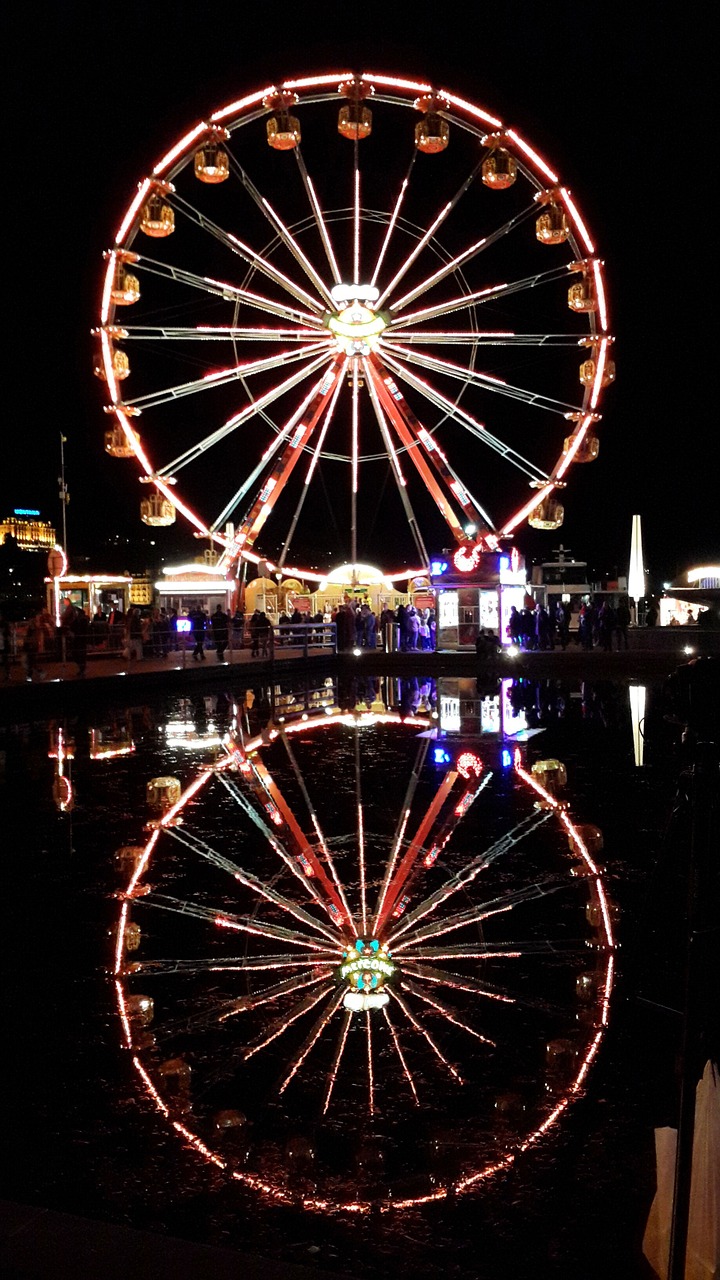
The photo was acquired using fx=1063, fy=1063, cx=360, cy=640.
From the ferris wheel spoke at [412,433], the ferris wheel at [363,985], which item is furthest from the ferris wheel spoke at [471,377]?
the ferris wheel at [363,985]

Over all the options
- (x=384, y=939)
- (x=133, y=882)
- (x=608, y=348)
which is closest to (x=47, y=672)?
(x=608, y=348)

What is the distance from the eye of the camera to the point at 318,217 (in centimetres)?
2422

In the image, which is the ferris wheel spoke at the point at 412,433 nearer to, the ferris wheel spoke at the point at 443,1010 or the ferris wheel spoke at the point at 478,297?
the ferris wheel spoke at the point at 478,297

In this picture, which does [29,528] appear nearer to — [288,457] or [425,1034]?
[288,457]

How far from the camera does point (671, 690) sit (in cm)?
303

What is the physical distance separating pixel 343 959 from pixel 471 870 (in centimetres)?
178

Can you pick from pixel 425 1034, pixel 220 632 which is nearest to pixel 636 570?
pixel 220 632

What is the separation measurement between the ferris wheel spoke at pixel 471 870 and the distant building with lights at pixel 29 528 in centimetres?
8563

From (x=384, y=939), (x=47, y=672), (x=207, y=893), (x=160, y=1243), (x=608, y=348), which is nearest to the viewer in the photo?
(x=160, y=1243)

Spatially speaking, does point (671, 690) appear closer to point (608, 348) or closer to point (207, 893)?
point (207, 893)

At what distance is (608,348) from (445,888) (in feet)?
63.3

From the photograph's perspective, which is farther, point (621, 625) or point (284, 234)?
point (621, 625)

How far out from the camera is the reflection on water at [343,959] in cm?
338

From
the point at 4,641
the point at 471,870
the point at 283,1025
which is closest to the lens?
the point at 283,1025
